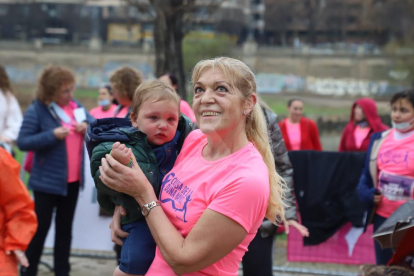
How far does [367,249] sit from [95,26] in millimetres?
67411

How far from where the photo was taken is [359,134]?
828cm

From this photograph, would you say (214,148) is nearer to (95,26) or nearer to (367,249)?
(367,249)

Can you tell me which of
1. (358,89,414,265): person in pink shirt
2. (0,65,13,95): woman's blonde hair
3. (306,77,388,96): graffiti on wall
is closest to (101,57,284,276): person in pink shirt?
(358,89,414,265): person in pink shirt

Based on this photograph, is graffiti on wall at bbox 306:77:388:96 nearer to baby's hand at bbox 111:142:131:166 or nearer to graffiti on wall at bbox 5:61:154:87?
graffiti on wall at bbox 5:61:154:87

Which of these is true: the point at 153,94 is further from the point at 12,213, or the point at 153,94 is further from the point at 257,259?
the point at 257,259

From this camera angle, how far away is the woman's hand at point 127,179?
95.4 inches

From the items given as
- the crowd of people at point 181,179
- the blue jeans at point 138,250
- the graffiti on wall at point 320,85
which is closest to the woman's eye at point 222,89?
the crowd of people at point 181,179

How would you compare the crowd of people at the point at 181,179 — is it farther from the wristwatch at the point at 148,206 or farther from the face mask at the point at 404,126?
the face mask at the point at 404,126

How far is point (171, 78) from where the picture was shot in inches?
244

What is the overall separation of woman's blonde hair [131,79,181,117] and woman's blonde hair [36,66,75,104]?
3.20m

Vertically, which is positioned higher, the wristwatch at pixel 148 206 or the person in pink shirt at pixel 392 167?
the wristwatch at pixel 148 206

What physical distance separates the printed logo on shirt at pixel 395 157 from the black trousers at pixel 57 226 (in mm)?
2933

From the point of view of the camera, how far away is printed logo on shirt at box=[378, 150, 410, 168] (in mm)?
5191

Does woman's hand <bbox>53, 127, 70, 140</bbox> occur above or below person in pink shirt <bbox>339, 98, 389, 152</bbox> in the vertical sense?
above
